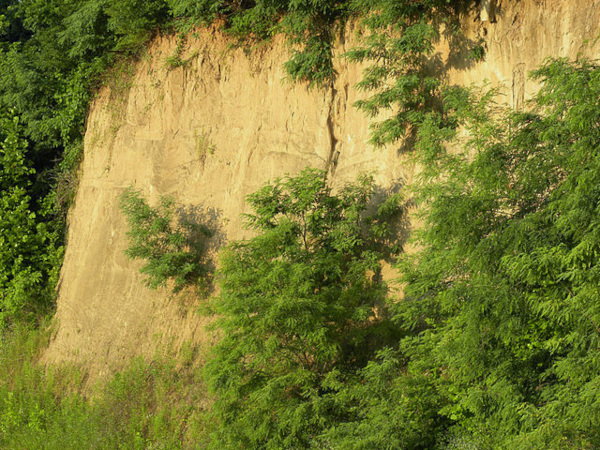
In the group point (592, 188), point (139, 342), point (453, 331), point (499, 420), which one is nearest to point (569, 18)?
point (592, 188)

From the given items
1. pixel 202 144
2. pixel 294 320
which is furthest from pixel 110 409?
pixel 202 144

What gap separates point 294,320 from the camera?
29.8 ft

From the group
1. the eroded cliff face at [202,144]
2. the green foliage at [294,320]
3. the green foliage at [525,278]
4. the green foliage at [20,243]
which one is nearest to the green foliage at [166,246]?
the eroded cliff face at [202,144]

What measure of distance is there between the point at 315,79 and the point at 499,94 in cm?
363

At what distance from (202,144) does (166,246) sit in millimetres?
2308

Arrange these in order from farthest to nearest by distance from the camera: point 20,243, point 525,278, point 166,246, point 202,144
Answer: point 20,243 → point 202,144 → point 166,246 → point 525,278

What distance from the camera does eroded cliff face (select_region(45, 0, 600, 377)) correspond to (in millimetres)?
10406

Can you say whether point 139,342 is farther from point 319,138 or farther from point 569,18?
point 569,18

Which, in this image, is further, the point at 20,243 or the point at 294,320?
the point at 20,243

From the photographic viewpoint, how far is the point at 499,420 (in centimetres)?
764

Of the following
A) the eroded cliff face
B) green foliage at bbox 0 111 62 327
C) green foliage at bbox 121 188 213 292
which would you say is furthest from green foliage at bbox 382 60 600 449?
green foliage at bbox 0 111 62 327

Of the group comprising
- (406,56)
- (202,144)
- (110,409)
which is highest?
(406,56)

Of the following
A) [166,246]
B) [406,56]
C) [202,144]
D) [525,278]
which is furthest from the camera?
[202,144]

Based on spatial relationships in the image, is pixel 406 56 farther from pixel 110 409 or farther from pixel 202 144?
pixel 110 409
